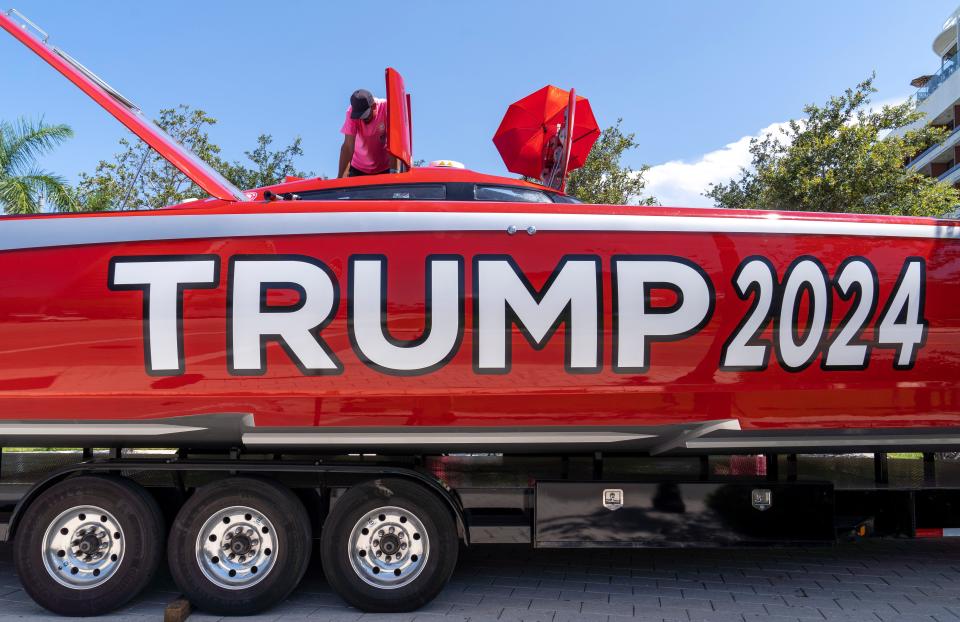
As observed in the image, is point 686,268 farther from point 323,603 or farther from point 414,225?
point 323,603

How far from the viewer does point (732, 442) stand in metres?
3.86

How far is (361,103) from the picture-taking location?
15.2ft

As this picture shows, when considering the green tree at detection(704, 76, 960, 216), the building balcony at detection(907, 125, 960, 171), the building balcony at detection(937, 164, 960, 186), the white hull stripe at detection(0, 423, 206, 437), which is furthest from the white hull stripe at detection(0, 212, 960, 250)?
the building balcony at detection(907, 125, 960, 171)

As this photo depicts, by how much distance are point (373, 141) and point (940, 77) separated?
51.8 meters

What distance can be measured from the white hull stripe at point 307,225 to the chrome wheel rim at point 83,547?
1517mm

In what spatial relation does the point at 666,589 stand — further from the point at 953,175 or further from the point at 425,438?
the point at 953,175

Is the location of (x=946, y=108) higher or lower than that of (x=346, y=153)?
higher

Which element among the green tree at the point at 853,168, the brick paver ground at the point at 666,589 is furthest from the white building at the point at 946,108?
the brick paver ground at the point at 666,589

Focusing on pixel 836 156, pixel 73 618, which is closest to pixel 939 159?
pixel 836 156

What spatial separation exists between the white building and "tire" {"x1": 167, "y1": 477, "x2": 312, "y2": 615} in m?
45.7

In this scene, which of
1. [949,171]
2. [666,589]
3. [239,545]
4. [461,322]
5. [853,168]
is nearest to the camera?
[461,322]

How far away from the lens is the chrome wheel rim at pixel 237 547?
385 centimetres

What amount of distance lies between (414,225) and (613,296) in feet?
3.57

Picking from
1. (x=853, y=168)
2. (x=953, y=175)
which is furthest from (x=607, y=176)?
(x=953, y=175)
